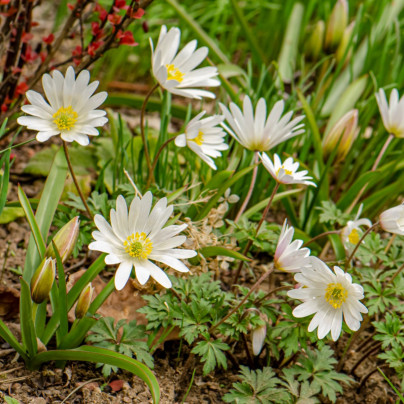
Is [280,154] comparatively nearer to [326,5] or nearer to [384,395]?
[384,395]

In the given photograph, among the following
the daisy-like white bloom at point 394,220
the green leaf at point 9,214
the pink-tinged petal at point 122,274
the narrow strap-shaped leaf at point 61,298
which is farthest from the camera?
the green leaf at point 9,214

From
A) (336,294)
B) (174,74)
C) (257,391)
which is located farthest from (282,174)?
(257,391)

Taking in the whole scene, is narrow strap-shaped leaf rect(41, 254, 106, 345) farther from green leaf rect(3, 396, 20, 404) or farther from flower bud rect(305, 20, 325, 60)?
flower bud rect(305, 20, 325, 60)

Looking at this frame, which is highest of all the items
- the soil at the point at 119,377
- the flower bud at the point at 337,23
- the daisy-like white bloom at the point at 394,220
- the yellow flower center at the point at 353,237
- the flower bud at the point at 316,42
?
the flower bud at the point at 337,23

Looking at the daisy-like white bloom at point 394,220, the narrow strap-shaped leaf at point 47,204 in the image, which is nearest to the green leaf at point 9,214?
the narrow strap-shaped leaf at point 47,204

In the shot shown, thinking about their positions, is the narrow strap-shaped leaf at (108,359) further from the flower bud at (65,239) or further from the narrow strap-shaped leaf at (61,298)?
the flower bud at (65,239)

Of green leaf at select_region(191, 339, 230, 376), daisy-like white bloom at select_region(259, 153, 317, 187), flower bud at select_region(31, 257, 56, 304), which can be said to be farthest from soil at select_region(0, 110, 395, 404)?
daisy-like white bloom at select_region(259, 153, 317, 187)

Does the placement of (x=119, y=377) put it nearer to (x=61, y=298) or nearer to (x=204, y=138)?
(x=61, y=298)
